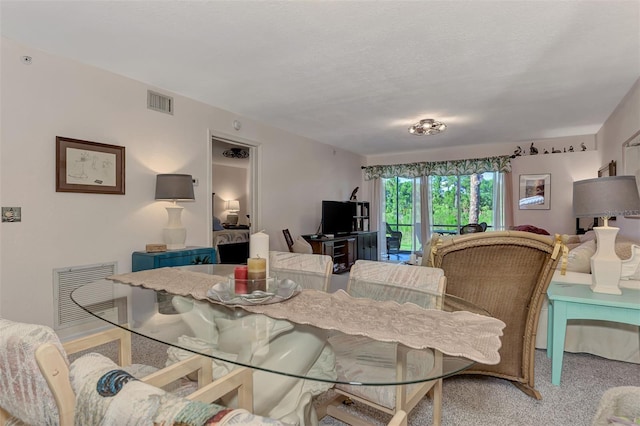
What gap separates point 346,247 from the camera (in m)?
6.25

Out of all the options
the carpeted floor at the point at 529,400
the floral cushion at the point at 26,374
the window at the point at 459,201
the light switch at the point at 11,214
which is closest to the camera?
the floral cushion at the point at 26,374

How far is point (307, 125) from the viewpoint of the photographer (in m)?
5.16

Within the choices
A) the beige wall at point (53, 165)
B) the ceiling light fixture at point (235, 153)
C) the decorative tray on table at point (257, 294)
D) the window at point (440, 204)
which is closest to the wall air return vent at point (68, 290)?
the beige wall at point (53, 165)

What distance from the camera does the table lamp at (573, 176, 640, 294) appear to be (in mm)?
2148

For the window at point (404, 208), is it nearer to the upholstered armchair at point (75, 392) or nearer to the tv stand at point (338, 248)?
the tv stand at point (338, 248)

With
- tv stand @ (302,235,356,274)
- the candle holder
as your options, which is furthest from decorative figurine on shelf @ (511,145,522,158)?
the candle holder

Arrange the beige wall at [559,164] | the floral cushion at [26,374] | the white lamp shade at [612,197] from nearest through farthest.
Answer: the floral cushion at [26,374] → the white lamp shade at [612,197] → the beige wall at [559,164]

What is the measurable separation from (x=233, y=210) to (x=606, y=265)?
7663mm

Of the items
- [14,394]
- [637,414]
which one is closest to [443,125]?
[637,414]

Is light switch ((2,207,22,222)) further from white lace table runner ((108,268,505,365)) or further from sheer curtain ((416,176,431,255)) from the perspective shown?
sheer curtain ((416,176,431,255))

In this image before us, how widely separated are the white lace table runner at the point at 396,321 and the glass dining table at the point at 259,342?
3 centimetres

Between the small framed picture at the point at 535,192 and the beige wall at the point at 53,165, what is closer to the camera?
the beige wall at the point at 53,165

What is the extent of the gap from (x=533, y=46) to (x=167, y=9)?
2691 millimetres

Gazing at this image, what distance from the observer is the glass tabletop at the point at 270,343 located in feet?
3.54
